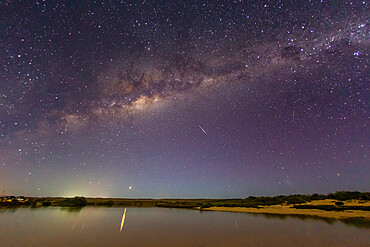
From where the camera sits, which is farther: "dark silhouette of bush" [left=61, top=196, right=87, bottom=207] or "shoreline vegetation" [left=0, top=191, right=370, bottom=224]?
"dark silhouette of bush" [left=61, top=196, right=87, bottom=207]

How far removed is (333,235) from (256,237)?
21.9ft

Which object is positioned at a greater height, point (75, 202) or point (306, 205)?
point (306, 205)

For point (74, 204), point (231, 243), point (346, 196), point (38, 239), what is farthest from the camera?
point (74, 204)

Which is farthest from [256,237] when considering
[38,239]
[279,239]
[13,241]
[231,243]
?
[13,241]

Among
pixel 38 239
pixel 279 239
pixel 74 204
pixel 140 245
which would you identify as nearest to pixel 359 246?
A: pixel 279 239

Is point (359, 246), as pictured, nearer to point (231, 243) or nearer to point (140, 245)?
point (231, 243)

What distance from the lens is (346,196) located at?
6062 cm

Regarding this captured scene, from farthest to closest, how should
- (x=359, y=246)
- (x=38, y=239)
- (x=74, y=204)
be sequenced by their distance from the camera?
(x=74, y=204)
(x=38, y=239)
(x=359, y=246)

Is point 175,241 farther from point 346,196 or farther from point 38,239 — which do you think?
point 346,196

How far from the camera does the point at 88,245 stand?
17844 mm

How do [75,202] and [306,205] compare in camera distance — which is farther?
[75,202]

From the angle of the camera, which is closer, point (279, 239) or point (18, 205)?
point (279, 239)

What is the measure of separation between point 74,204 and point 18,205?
2023cm

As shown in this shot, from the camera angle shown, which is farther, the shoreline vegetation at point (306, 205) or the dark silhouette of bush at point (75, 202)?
the dark silhouette of bush at point (75, 202)
